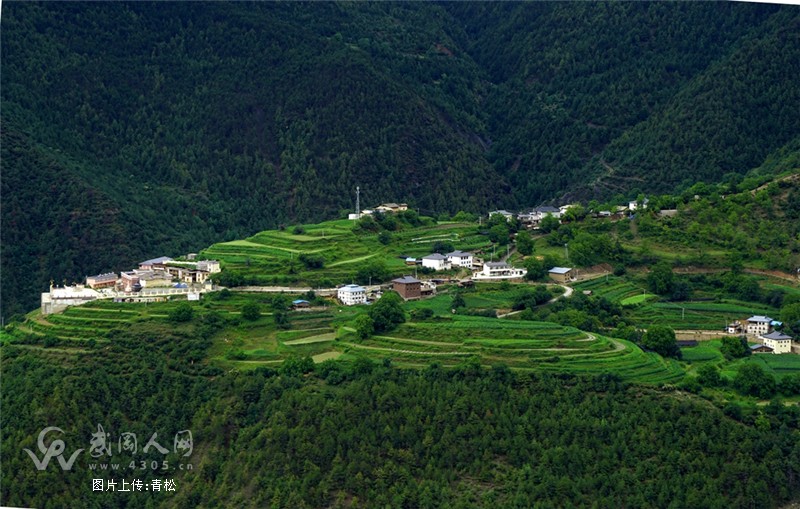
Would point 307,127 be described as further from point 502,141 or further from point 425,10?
point 425,10

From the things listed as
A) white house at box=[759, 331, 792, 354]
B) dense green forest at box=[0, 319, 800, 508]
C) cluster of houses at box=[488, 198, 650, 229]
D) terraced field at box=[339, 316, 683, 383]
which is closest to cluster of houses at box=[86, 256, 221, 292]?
dense green forest at box=[0, 319, 800, 508]

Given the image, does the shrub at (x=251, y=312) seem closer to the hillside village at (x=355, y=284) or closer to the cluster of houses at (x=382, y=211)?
the hillside village at (x=355, y=284)

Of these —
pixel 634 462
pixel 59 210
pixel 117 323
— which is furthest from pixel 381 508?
pixel 59 210

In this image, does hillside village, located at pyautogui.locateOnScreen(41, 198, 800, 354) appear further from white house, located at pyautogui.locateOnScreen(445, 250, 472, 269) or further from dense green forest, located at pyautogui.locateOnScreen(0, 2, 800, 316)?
dense green forest, located at pyautogui.locateOnScreen(0, 2, 800, 316)

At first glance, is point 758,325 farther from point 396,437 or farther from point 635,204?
point 396,437

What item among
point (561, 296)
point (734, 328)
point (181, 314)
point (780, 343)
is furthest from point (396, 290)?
point (780, 343)

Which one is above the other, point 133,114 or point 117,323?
point 133,114

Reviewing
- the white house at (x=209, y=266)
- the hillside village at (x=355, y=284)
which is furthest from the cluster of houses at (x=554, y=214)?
the white house at (x=209, y=266)

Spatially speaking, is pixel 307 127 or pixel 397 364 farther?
pixel 307 127
